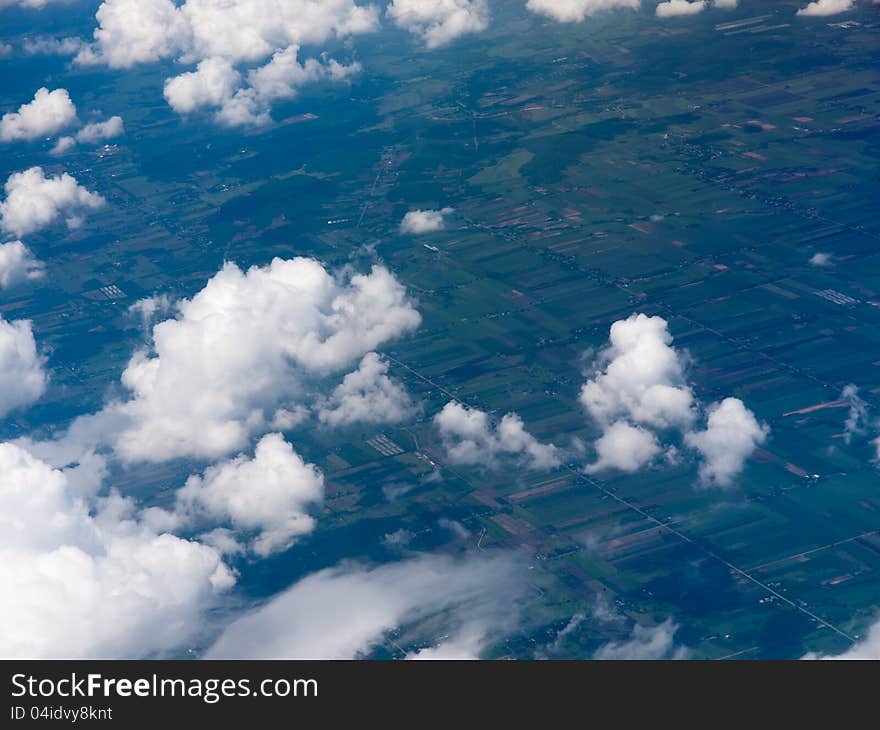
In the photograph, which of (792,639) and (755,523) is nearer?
(792,639)

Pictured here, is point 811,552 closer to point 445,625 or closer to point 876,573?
point 876,573

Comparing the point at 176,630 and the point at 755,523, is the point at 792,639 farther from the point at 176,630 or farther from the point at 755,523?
the point at 176,630
